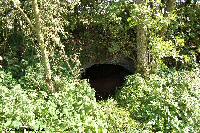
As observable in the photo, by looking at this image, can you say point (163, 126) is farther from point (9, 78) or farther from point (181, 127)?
point (9, 78)

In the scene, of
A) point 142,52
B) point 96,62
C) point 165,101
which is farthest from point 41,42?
point 96,62

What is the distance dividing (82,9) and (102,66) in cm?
300

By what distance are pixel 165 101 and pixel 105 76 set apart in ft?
17.1

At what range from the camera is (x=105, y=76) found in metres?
13.6

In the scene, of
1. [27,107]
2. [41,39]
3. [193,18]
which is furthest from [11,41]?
[193,18]

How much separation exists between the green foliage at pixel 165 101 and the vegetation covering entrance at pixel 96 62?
0.02m

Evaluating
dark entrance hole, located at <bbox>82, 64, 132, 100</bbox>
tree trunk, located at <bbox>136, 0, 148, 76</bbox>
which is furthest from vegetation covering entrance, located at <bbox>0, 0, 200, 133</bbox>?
dark entrance hole, located at <bbox>82, 64, 132, 100</bbox>

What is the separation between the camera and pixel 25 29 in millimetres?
9406

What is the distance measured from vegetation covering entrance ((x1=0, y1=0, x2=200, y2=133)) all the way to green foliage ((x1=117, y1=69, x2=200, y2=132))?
2cm

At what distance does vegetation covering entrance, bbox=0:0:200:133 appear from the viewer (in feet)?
25.0

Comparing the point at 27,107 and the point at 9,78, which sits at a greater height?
the point at 9,78

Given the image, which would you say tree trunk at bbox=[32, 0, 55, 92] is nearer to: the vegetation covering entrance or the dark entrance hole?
the vegetation covering entrance

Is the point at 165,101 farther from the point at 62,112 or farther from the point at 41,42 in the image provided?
the point at 41,42

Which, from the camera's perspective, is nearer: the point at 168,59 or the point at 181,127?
the point at 181,127
